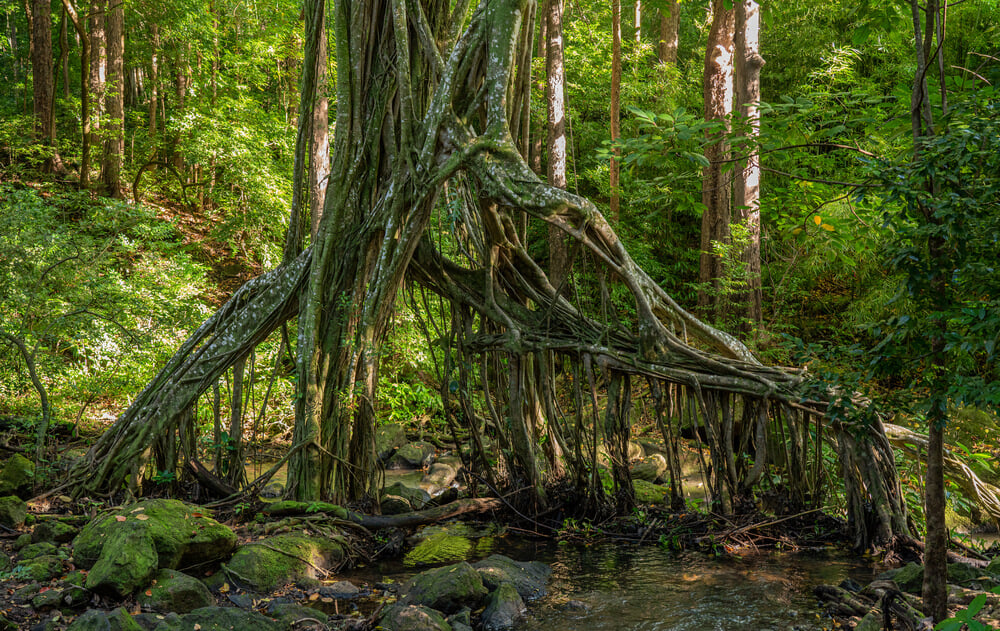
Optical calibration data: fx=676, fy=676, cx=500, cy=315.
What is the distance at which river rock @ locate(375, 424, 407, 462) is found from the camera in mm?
9242

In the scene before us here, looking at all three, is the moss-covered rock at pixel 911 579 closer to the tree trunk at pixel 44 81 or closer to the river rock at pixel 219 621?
the river rock at pixel 219 621

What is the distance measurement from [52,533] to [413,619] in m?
2.75

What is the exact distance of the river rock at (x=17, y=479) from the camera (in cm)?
545

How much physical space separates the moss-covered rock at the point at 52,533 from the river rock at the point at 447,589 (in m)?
2.39

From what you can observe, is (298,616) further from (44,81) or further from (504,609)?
(44,81)

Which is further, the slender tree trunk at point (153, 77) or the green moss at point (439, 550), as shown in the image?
the slender tree trunk at point (153, 77)

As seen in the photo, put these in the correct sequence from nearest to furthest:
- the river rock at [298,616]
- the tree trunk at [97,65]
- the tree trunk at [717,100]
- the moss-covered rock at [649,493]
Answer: the river rock at [298,616] → the moss-covered rock at [649,493] → the tree trunk at [717,100] → the tree trunk at [97,65]

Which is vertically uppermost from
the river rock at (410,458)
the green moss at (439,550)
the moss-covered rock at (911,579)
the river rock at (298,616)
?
the moss-covered rock at (911,579)

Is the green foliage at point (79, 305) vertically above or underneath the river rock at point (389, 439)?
above

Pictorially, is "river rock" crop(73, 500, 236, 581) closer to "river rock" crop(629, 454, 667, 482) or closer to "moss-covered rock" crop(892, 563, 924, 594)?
"moss-covered rock" crop(892, 563, 924, 594)

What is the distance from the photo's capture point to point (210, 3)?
1522cm

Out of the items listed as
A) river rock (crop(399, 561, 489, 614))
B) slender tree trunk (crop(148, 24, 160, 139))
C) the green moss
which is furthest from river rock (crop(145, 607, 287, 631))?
slender tree trunk (crop(148, 24, 160, 139))

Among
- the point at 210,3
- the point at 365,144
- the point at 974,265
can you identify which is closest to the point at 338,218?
the point at 365,144

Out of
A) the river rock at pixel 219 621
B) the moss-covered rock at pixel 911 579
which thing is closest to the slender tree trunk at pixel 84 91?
the river rock at pixel 219 621
